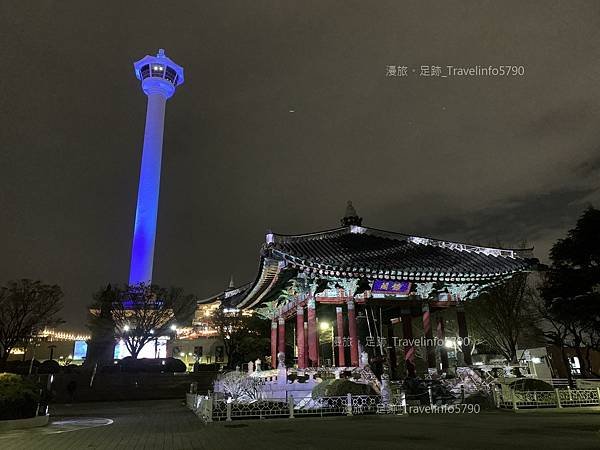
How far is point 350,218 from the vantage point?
1153 inches

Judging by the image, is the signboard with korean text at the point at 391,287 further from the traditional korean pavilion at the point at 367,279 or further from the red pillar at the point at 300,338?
the red pillar at the point at 300,338

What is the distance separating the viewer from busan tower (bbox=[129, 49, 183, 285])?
78.9 metres

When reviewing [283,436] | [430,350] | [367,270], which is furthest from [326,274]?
[283,436]

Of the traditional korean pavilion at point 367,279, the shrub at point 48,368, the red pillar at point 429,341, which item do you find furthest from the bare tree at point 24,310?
the red pillar at point 429,341

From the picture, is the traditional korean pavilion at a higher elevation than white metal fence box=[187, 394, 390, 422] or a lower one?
higher

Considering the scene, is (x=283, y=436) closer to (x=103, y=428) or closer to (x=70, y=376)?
(x=103, y=428)

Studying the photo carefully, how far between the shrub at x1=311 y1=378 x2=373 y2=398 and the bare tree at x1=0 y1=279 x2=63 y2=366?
3584 cm

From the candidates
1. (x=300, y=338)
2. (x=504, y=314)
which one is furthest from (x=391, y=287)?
(x=504, y=314)

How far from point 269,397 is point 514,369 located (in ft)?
45.9

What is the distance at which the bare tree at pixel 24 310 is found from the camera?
4094cm

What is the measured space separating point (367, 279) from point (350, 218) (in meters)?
6.90

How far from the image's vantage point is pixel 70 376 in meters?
39.7

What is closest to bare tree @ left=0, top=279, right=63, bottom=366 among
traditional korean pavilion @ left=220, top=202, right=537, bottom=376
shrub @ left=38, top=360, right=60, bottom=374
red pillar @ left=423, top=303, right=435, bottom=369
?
shrub @ left=38, top=360, right=60, bottom=374

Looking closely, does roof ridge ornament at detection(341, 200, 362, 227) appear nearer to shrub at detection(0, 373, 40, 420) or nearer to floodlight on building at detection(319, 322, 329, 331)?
floodlight on building at detection(319, 322, 329, 331)
